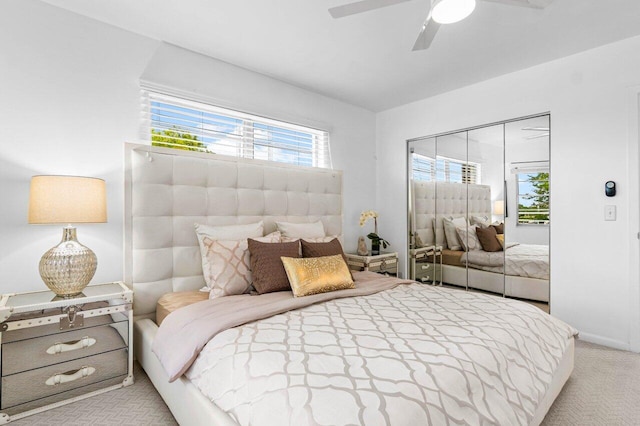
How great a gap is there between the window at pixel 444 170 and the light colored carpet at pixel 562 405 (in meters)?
2.05

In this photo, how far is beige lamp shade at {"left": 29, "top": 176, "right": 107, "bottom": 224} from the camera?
1943 millimetres

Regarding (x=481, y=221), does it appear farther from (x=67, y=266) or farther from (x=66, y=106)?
(x=66, y=106)

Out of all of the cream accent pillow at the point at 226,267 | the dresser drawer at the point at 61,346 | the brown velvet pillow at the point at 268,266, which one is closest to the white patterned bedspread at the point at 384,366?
the brown velvet pillow at the point at 268,266

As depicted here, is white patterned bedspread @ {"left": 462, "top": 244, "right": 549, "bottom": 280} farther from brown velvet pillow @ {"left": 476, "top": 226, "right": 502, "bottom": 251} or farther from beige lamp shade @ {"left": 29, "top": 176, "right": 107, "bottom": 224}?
beige lamp shade @ {"left": 29, "top": 176, "right": 107, "bottom": 224}

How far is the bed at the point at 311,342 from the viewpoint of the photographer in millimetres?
→ 1138

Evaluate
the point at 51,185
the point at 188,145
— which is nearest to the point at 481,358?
the point at 51,185

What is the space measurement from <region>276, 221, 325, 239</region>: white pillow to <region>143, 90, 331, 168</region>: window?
808mm

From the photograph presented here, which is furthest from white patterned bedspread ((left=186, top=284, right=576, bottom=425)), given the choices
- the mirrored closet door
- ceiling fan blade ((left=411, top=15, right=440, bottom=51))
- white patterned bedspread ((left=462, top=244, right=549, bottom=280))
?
ceiling fan blade ((left=411, top=15, right=440, bottom=51))

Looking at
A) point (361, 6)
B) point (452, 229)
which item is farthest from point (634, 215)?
point (361, 6)

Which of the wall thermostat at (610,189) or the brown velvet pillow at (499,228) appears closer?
the wall thermostat at (610,189)

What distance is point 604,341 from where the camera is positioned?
282 cm

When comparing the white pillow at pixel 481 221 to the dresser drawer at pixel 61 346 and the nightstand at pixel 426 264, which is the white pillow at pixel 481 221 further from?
the dresser drawer at pixel 61 346

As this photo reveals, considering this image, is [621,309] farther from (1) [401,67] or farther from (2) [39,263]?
(2) [39,263]

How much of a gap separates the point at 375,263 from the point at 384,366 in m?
2.62
